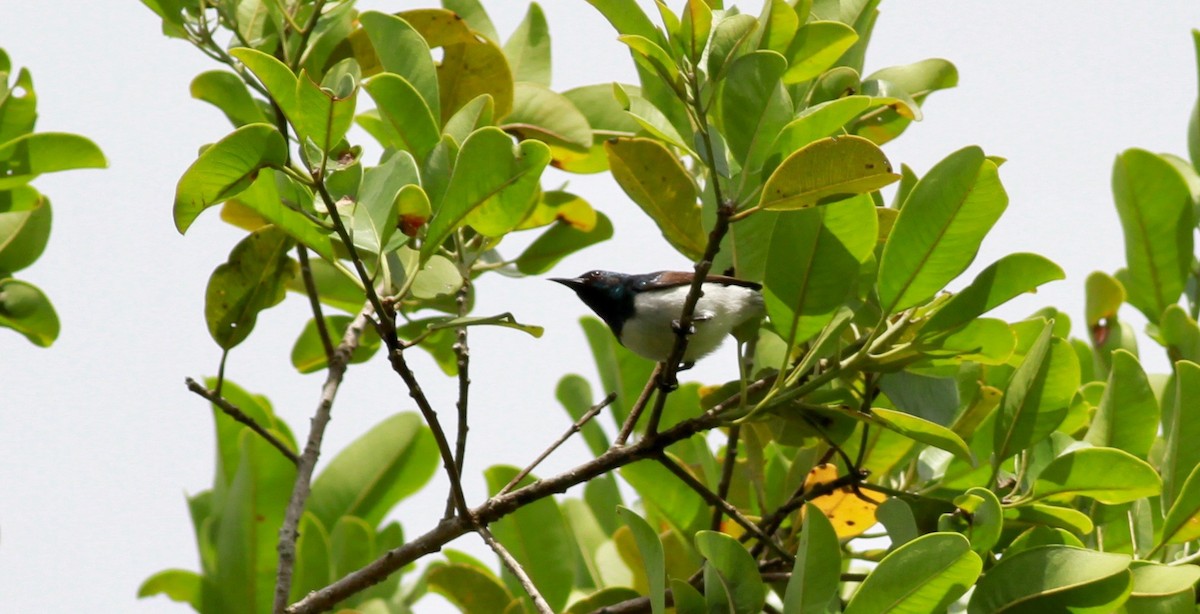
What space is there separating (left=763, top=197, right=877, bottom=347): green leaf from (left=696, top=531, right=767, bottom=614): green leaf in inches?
21.0

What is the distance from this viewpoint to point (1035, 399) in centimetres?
232

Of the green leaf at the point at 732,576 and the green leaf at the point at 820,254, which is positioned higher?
the green leaf at the point at 820,254

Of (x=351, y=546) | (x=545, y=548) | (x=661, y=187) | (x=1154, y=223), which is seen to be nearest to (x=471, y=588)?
(x=545, y=548)

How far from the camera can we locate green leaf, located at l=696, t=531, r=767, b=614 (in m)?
2.08

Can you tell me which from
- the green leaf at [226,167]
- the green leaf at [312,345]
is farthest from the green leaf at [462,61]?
the green leaf at [226,167]

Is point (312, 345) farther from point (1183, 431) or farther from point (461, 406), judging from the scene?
point (1183, 431)

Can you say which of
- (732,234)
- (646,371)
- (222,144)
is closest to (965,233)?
(732,234)

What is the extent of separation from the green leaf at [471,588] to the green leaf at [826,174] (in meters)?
1.36

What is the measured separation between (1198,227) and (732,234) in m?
1.50

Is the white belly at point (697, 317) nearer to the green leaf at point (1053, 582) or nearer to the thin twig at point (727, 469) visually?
the thin twig at point (727, 469)

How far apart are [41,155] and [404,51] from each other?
1022mm

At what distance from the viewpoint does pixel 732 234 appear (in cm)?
266

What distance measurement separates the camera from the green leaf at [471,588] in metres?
2.91

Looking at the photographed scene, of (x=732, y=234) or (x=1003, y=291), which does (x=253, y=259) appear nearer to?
(x=732, y=234)
